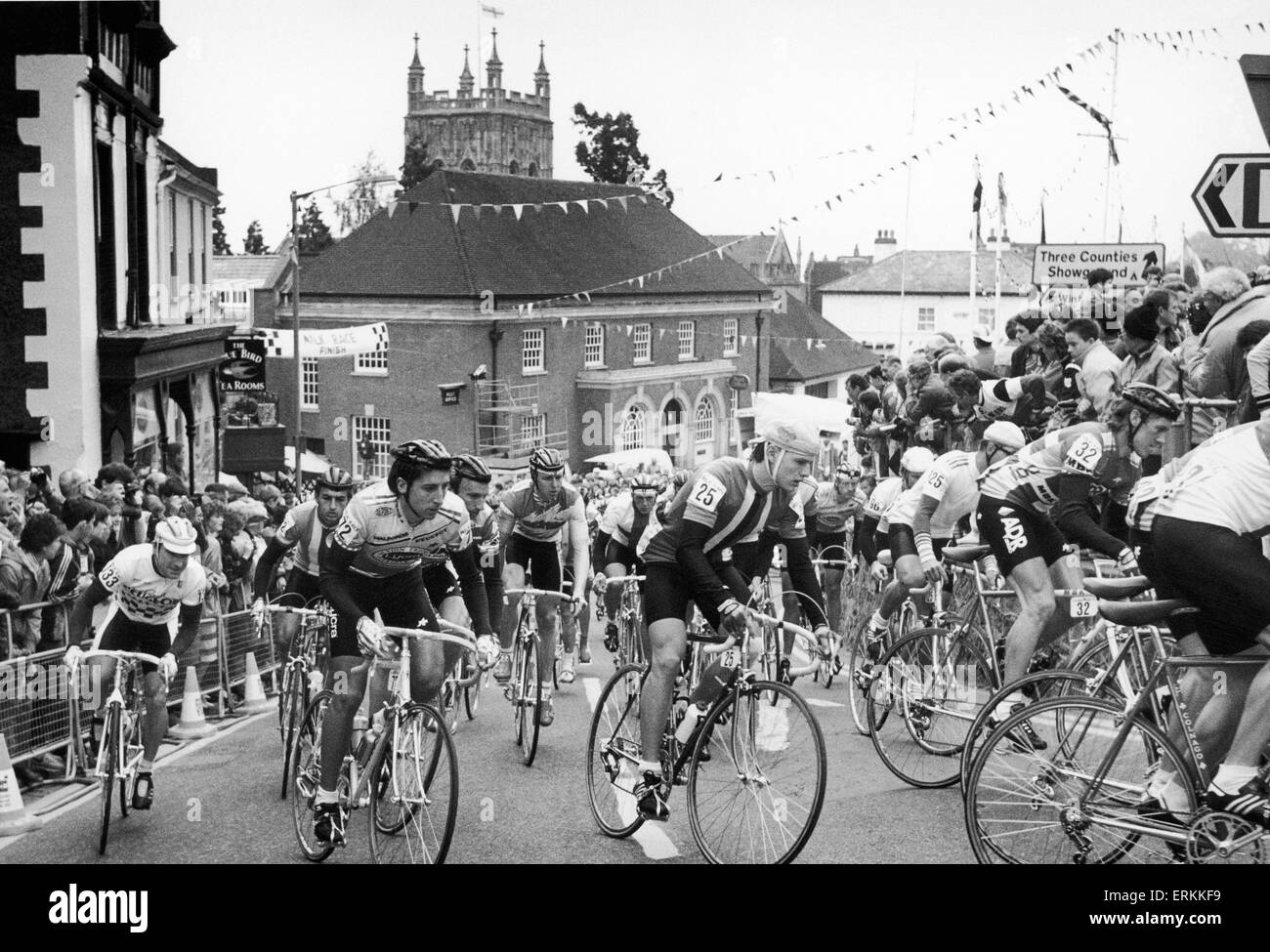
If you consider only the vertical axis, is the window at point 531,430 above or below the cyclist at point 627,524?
above

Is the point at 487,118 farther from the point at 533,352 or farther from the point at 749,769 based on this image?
the point at 533,352

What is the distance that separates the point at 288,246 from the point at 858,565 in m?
5.48

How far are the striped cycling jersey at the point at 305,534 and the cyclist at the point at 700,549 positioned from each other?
3.46 m

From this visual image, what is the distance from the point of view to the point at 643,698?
6.93 meters

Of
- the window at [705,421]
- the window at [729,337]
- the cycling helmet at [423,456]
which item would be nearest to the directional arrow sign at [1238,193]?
the cycling helmet at [423,456]

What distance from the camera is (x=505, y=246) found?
1762 cm

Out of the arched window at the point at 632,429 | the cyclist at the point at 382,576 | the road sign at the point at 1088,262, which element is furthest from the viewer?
the arched window at the point at 632,429

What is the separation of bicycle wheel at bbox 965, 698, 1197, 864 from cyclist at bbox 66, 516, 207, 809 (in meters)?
4.37

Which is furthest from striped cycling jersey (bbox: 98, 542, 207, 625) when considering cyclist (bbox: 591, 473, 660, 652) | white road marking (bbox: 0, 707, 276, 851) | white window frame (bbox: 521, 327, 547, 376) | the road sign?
the road sign

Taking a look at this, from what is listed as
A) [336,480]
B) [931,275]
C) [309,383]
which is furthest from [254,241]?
[931,275]

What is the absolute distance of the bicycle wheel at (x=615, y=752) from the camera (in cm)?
726

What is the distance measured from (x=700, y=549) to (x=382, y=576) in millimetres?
1506

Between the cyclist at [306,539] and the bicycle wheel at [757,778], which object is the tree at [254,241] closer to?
the cyclist at [306,539]
